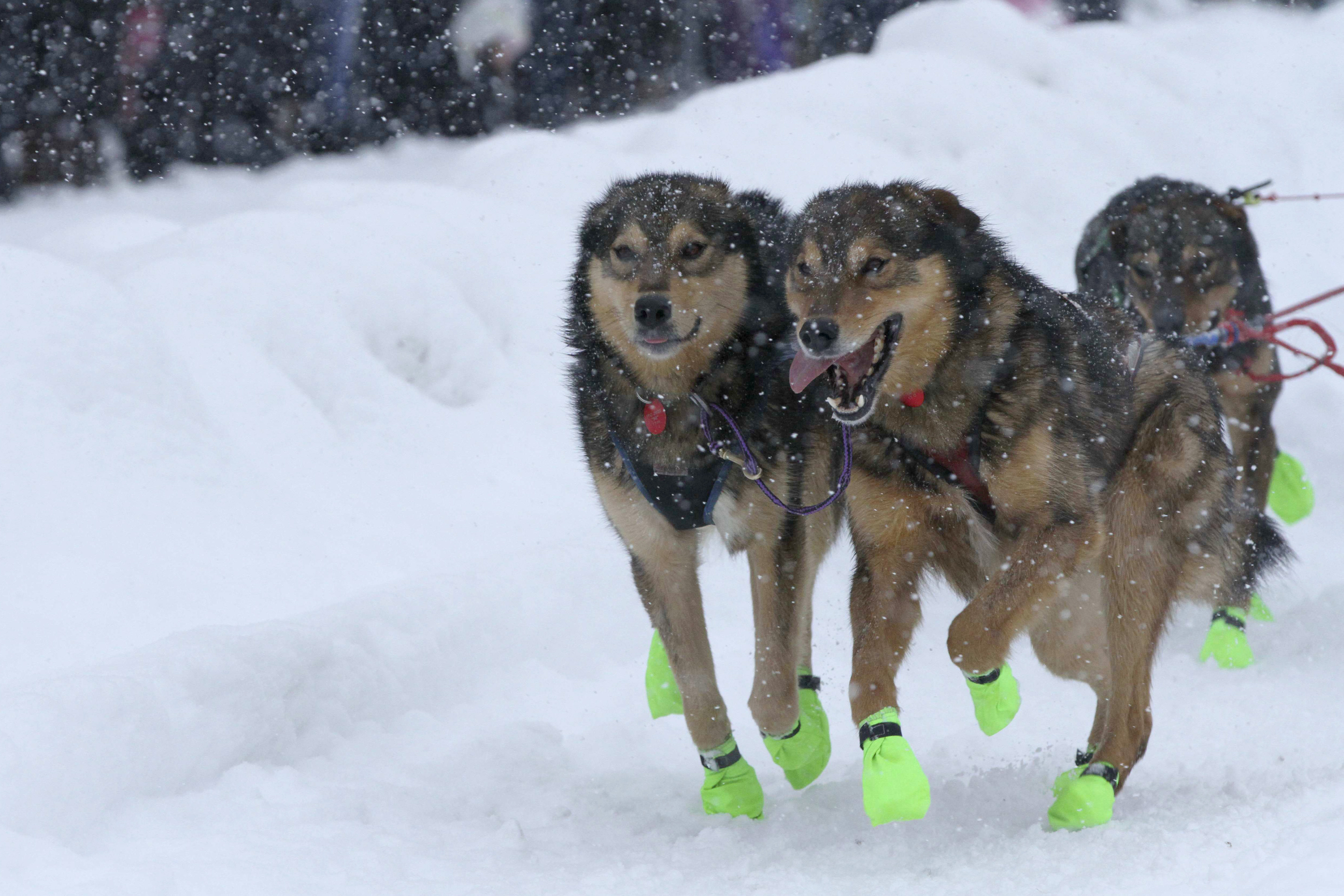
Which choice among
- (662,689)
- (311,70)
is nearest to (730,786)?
(662,689)

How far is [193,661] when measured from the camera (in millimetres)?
3379

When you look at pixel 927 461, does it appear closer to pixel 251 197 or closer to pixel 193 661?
pixel 193 661

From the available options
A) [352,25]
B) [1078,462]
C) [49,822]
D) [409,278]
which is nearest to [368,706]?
[49,822]

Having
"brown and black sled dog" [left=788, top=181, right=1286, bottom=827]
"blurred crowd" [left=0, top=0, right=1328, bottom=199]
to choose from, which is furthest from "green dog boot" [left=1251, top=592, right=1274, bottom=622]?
"blurred crowd" [left=0, top=0, right=1328, bottom=199]

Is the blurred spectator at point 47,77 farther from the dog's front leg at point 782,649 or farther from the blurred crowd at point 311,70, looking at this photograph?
the dog's front leg at point 782,649

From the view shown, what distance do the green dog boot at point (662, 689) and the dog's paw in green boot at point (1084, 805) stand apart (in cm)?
126

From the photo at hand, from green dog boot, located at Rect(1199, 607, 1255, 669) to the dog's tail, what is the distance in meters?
0.33

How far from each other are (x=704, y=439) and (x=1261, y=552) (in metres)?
1.95

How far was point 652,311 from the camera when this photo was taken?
3172 mm

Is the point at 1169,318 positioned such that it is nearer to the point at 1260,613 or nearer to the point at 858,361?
the point at 1260,613

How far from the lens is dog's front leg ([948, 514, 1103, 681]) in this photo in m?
2.79

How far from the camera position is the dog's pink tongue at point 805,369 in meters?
2.84

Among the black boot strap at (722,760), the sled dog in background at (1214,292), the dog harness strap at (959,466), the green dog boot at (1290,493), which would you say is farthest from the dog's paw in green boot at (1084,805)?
the green dog boot at (1290,493)

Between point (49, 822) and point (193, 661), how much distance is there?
0.79m
